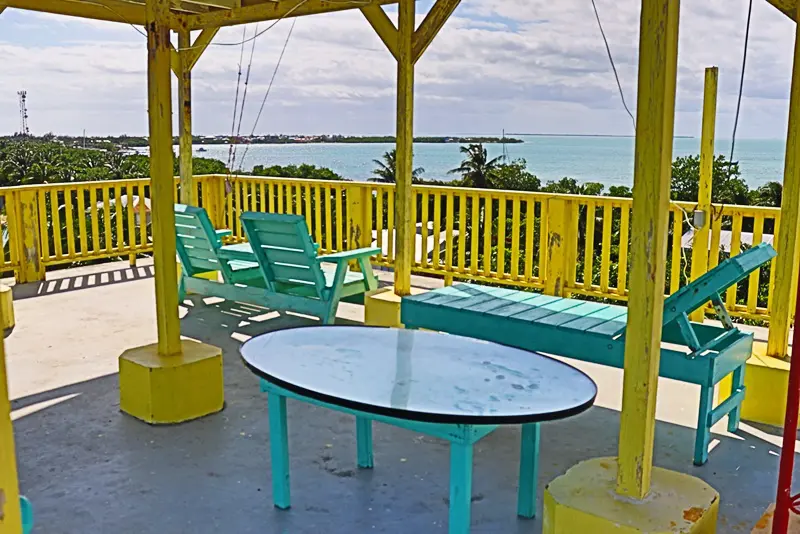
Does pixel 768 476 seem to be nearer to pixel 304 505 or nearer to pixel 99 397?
pixel 304 505

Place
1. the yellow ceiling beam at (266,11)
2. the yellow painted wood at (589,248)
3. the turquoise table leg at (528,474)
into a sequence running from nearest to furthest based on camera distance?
the turquoise table leg at (528,474) → the yellow ceiling beam at (266,11) → the yellow painted wood at (589,248)

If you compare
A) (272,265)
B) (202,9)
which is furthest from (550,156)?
(272,265)

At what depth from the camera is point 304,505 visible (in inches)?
118

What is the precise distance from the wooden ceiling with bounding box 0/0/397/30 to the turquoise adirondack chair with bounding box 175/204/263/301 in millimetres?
1567

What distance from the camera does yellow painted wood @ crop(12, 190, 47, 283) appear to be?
7.00 m

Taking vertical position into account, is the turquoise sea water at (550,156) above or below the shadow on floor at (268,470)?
above

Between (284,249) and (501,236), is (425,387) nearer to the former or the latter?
(284,249)

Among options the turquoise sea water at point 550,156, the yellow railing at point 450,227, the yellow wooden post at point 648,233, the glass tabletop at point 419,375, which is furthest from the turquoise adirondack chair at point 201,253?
the turquoise sea water at point 550,156

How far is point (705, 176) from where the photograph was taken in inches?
185

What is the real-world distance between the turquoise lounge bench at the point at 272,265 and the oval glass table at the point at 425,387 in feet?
6.27

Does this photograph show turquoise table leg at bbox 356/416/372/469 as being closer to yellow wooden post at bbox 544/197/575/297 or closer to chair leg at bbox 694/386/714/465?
chair leg at bbox 694/386/714/465

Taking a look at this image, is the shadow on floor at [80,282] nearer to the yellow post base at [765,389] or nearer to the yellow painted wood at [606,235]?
the yellow painted wood at [606,235]

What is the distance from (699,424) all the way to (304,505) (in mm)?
1785

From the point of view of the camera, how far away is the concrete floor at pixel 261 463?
2.89 meters
